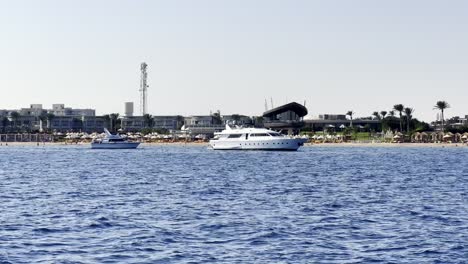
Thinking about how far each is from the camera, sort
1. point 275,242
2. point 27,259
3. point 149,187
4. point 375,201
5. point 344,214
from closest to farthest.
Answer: point 27,259
point 275,242
point 344,214
point 375,201
point 149,187

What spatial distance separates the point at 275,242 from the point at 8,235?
12.5 metres

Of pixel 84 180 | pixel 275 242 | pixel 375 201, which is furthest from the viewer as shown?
pixel 84 180

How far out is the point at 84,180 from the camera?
3317 inches

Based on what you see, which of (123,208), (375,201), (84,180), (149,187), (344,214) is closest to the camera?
(344,214)

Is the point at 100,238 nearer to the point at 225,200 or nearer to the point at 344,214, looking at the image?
the point at 344,214

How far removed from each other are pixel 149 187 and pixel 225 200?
15.6 m

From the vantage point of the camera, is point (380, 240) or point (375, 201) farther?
point (375, 201)

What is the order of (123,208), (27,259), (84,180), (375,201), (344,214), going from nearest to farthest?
(27,259)
(344,214)
(123,208)
(375,201)
(84,180)

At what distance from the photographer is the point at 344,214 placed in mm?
50094

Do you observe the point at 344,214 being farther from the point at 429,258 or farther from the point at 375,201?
the point at 429,258

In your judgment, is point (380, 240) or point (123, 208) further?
point (123, 208)

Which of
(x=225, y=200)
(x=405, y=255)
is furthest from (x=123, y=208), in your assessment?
(x=405, y=255)

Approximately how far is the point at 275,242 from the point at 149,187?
35.6 m

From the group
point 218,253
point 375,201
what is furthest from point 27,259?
point 375,201
